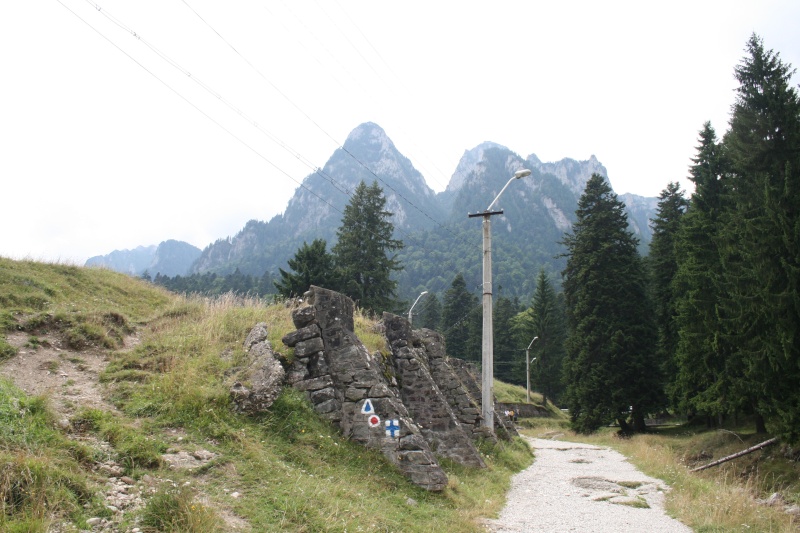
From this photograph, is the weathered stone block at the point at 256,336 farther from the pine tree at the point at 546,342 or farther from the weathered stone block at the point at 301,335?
the pine tree at the point at 546,342

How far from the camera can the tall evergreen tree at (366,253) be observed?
3450cm

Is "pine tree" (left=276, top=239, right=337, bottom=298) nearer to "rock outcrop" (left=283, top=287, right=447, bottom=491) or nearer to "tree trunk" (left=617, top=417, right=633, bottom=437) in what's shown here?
"tree trunk" (left=617, top=417, right=633, bottom=437)

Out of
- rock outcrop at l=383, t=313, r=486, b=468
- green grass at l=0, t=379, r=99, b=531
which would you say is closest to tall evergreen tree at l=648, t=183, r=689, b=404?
rock outcrop at l=383, t=313, r=486, b=468

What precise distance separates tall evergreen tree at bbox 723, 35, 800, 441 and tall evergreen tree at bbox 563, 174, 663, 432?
10655 mm

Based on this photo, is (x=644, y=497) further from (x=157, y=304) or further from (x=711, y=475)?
(x=157, y=304)

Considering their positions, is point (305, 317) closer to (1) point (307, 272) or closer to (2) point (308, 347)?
(2) point (308, 347)

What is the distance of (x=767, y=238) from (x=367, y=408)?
43.7 feet

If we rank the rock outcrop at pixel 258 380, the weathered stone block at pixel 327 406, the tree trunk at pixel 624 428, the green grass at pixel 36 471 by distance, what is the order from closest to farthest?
1. the green grass at pixel 36 471
2. the rock outcrop at pixel 258 380
3. the weathered stone block at pixel 327 406
4. the tree trunk at pixel 624 428

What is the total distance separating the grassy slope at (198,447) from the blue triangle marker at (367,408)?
0.69 metres

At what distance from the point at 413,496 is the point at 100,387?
5729 millimetres

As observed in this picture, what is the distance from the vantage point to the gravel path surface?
8438 millimetres

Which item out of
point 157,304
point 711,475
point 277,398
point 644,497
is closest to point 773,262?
point 711,475

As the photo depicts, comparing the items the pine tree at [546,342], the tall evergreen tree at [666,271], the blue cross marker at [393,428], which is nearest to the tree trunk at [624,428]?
the tall evergreen tree at [666,271]

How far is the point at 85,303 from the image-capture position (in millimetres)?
13336
